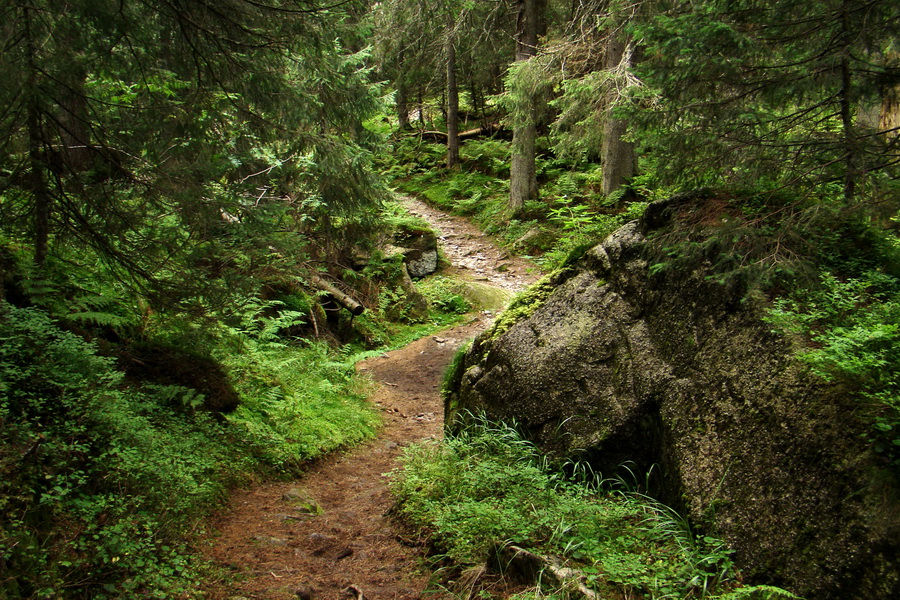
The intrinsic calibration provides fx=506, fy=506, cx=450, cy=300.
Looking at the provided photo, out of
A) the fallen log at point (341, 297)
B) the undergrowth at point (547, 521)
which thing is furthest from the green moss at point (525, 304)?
the fallen log at point (341, 297)

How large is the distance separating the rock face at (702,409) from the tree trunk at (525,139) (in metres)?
10.2

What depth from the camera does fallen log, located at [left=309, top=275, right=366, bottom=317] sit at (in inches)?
450

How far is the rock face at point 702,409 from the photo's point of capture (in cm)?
274

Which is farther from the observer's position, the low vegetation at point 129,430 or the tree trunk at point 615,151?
the tree trunk at point 615,151

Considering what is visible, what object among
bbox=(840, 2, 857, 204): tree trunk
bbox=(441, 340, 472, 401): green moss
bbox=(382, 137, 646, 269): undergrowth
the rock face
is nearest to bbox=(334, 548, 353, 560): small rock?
the rock face

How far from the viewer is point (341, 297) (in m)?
11.5

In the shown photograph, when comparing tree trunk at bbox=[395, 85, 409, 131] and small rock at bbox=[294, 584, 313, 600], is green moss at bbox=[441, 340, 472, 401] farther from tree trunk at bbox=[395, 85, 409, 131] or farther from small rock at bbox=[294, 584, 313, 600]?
tree trunk at bbox=[395, 85, 409, 131]

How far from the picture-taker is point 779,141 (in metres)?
4.18

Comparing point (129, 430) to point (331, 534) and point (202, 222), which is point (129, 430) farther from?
point (331, 534)

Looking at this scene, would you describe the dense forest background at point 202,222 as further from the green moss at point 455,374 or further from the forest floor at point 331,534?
the green moss at point 455,374

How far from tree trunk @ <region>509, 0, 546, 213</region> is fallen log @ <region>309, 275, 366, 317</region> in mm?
7173

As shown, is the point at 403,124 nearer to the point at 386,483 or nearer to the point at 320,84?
the point at 320,84

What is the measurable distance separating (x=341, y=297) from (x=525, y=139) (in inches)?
314

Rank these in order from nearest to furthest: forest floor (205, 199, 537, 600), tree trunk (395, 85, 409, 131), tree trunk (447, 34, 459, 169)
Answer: forest floor (205, 199, 537, 600)
tree trunk (447, 34, 459, 169)
tree trunk (395, 85, 409, 131)
